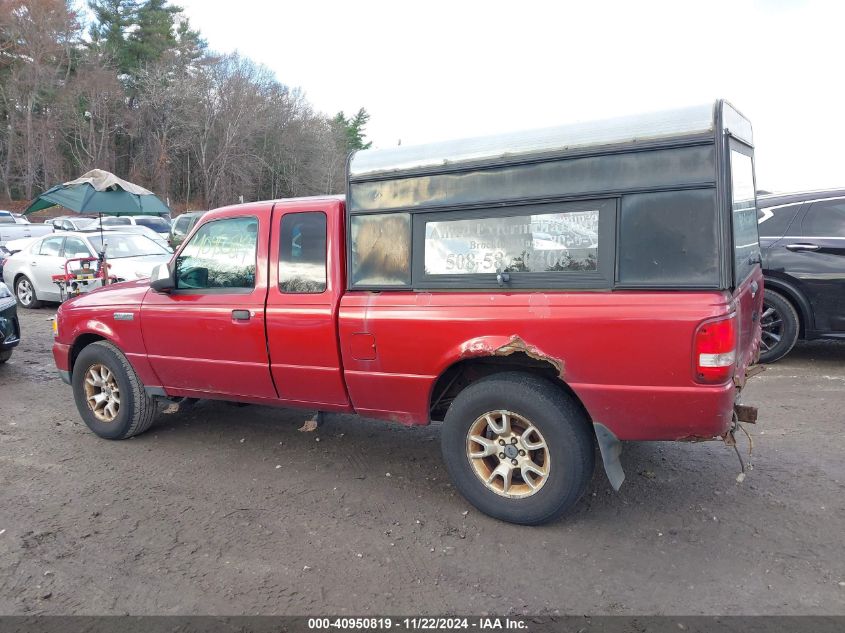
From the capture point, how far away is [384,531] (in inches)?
137

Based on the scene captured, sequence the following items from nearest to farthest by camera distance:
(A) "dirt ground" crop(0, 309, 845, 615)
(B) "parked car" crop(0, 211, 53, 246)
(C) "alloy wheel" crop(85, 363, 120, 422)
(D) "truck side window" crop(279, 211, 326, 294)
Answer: (A) "dirt ground" crop(0, 309, 845, 615), (D) "truck side window" crop(279, 211, 326, 294), (C) "alloy wheel" crop(85, 363, 120, 422), (B) "parked car" crop(0, 211, 53, 246)

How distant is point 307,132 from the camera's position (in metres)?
53.2

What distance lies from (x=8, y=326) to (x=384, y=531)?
621cm

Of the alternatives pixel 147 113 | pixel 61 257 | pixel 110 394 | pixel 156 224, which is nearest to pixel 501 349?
pixel 110 394

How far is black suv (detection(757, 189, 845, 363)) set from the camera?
6281 millimetres

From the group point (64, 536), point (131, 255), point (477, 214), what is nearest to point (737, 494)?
point (477, 214)

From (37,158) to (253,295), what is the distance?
48.8 metres

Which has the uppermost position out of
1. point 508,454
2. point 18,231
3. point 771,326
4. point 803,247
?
point 18,231

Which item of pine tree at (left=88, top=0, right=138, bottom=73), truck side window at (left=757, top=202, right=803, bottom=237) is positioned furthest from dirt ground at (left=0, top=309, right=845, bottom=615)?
pine tree at (left=88, top=0, right=138, bottom=73)

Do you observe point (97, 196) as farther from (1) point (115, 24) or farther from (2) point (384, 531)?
(1) point (115, 24)

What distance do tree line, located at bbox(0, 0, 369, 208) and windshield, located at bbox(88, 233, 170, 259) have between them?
34307 mm

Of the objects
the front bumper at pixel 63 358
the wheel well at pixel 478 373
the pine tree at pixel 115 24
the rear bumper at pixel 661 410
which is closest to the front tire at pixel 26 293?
the front bumper at pixel 63 358

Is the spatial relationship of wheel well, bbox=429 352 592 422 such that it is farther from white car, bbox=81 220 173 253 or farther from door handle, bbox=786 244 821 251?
white car, bbox=81 220 173 253

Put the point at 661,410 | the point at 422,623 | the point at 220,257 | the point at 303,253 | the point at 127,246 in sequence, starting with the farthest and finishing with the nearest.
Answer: the point at 127,246 → the point at 220,257 → the point at 303,253 → the point at 661,410 → the point at 422,623
